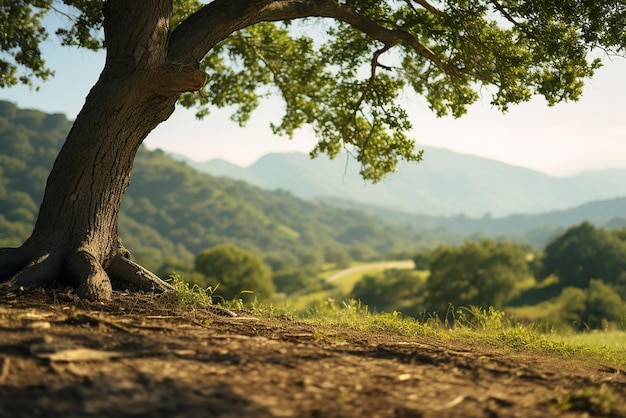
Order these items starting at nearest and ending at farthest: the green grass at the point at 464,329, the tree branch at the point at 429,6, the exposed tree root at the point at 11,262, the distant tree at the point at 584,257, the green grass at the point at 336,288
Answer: the exposed tree root at the point at 11,262
the green grass at the point at 464,329
the tree branch at the point at 429,6
the distant tree at the point at 584,257
the green grass at the point at 336,288

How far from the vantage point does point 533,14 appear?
344 inches

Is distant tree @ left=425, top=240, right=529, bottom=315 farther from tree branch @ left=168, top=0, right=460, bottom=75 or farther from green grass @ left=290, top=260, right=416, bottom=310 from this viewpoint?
tree branch @ left=168, top=0, right=460, bottom=75

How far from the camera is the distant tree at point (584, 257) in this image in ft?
228

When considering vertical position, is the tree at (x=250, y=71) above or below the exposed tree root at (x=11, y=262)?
above

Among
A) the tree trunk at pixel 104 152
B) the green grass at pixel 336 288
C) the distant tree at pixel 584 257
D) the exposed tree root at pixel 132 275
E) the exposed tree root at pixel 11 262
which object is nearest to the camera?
the exposed tree root at pixel 11 262

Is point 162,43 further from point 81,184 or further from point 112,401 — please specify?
point 112,401

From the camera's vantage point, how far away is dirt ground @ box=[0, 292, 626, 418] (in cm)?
366

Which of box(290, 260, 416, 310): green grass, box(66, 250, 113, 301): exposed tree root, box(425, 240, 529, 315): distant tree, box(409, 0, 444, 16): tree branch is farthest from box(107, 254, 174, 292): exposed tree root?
box(290, 260, 416, 310): green grass

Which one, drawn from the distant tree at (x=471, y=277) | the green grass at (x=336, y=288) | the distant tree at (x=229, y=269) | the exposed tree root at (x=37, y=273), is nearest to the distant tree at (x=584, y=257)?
the distant tree at (x=471, y=277)

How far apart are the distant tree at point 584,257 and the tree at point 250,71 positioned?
65.9m

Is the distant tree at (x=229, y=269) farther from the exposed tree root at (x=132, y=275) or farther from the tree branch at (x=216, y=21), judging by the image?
the tree branch at (x=216, y=21)

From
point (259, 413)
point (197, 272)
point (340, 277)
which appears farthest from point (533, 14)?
point (340, 277)

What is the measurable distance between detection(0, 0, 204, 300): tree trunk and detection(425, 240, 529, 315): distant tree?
58591 mm

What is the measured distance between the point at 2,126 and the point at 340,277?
115 metres
